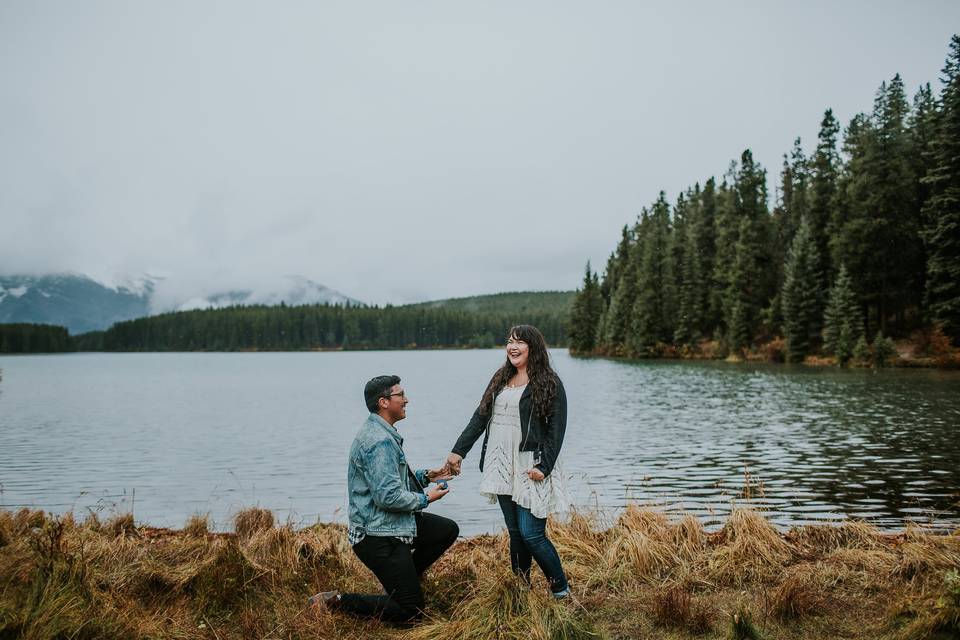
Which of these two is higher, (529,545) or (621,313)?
(621,313)

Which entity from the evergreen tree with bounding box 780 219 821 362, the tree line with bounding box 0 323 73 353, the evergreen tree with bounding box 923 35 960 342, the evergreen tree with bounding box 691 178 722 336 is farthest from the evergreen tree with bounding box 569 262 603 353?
the tree line with bounding box 0 323 73 353

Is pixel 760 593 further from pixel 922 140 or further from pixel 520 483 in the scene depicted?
pixel 922 140

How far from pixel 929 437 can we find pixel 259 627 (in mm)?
19111

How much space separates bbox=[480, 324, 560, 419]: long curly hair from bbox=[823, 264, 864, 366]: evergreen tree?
52046 millimetres

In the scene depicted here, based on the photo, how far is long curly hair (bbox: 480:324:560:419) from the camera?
5.28 m

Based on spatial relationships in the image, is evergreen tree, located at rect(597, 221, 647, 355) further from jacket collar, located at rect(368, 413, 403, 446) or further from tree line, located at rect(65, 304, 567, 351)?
tree line, located at rect(65, 304, 567, 351)

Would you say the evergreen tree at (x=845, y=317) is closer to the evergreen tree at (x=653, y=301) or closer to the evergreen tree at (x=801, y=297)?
the evergreen tree at (x=801, y=297)

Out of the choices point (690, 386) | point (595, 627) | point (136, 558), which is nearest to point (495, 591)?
point (595, 627)

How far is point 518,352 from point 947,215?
4771 cm

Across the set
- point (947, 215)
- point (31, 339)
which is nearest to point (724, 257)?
point (947, 215)

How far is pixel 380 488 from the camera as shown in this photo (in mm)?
5105

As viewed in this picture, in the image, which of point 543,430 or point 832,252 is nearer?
point 543,430

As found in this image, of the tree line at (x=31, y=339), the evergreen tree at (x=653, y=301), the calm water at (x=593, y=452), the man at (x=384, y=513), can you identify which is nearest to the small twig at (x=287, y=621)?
the man at (x=384, y=513)

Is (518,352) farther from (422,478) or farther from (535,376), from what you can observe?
(422,478)
